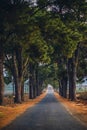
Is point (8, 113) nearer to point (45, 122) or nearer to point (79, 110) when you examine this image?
point (79, 110)

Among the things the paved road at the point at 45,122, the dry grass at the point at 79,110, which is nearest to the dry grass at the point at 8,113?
the paved road at the point at 45,122

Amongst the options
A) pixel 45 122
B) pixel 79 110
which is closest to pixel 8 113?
pixel 79 110

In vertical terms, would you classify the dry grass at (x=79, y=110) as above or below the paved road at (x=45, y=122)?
above

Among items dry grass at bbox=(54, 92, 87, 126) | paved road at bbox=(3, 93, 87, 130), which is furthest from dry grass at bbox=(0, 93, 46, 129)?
dry grass at bbox=(54, 92, 87, 126)

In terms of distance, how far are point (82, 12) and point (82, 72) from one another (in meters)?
26.5

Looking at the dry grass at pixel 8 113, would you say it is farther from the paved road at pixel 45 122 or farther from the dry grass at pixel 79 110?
the dry grass at pixel 79 110

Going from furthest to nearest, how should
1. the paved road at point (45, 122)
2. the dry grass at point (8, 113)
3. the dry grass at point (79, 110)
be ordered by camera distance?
the dry grass at point (79, 110)
the dry grass at point (8, 113)
the paved road at point (45, 122)

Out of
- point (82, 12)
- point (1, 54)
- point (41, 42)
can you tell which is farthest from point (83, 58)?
point (1, 54)

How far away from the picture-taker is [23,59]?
6078cm

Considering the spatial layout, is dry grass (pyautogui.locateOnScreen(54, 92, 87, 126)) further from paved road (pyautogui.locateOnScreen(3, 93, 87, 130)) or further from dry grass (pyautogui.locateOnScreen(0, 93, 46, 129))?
dry grass (pyautogui.locateOnScreen(0, 93, 46, 129))

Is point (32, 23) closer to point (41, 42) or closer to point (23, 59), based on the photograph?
point (41, 42)

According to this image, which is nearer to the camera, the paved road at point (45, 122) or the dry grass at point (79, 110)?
the paved road at point (45, 122)

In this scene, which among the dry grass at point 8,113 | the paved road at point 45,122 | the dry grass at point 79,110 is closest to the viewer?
the paved road at point 45,122

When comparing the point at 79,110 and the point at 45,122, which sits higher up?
the point at 79,110
